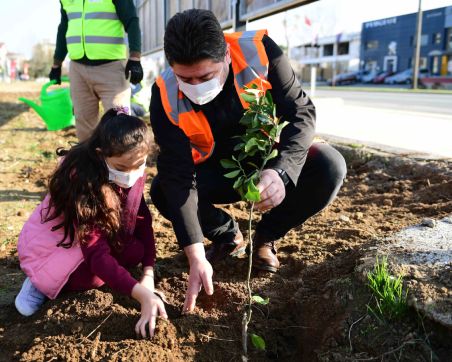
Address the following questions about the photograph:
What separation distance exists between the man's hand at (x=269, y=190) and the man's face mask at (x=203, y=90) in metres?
0.43

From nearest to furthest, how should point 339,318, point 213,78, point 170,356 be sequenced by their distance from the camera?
point 170,356 < point 339,318 < point 213,78

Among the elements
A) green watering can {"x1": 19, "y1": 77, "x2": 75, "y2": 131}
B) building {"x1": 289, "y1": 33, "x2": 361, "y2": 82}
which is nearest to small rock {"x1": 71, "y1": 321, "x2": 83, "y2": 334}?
green watering can {"x1": 19, "y1": 77, "x2": 75, "y2": 131}

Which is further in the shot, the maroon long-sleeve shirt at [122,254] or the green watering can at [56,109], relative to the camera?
the green watering can at [56,109]

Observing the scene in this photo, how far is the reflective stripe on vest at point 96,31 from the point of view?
12.2 ft

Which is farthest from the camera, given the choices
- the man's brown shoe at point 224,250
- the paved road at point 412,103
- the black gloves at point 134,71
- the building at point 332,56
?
the building at point 332,56

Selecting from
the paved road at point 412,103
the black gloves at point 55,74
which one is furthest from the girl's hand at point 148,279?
the paved road at point 412,103

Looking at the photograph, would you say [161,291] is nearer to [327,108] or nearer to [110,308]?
[110,308]

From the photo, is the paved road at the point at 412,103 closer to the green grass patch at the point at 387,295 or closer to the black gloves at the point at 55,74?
the black gloves at the point at 55,74

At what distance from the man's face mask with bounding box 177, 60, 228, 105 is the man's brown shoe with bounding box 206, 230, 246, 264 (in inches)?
32.6

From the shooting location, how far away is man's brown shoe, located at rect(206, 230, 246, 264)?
94.3 inches

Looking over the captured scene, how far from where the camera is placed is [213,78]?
1.85 metres

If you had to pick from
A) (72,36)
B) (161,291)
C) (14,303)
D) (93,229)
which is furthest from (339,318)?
(72,36)

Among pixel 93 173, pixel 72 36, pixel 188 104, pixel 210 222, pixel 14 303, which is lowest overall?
pixel 14 303

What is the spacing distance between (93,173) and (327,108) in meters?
7.58
